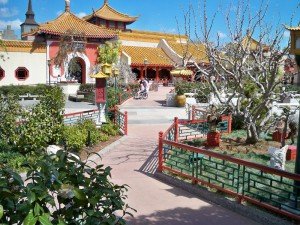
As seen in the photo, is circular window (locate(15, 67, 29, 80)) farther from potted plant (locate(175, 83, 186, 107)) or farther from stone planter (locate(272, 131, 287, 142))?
stone planter (locate(272, 131, 287, 142))

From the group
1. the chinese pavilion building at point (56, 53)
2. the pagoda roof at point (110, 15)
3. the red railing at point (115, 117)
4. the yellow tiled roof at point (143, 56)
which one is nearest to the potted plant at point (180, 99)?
the chinese pavilion building at point (56, 53)

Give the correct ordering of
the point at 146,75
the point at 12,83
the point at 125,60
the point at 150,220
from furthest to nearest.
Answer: the point at 146,75 → the point at 125,60 → the point at 12,83 → the point at 150,220

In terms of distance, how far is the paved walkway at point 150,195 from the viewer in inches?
221

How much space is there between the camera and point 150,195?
6664 mm

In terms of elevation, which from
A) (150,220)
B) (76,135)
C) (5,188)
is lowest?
(150,220)

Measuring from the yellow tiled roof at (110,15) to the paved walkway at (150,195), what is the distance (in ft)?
101

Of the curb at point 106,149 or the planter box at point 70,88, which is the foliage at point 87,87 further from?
the curb at point 106,149

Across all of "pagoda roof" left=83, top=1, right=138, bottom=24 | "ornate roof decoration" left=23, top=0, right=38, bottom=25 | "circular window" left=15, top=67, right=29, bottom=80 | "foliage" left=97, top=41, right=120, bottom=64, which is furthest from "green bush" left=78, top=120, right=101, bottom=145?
"ornate roof decoration" left=23, top=0, right=38, bottom=25

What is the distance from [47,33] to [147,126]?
1439 centimetres

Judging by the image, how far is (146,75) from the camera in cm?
3753

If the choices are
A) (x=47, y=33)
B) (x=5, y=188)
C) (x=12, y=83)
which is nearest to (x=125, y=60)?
(x=47, y=33)

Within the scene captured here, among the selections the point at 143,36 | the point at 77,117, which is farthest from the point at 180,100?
the point at 143,36

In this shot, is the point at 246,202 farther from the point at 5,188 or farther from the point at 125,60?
the point at 125,60

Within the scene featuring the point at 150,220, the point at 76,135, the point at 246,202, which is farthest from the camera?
the point at 76,135
